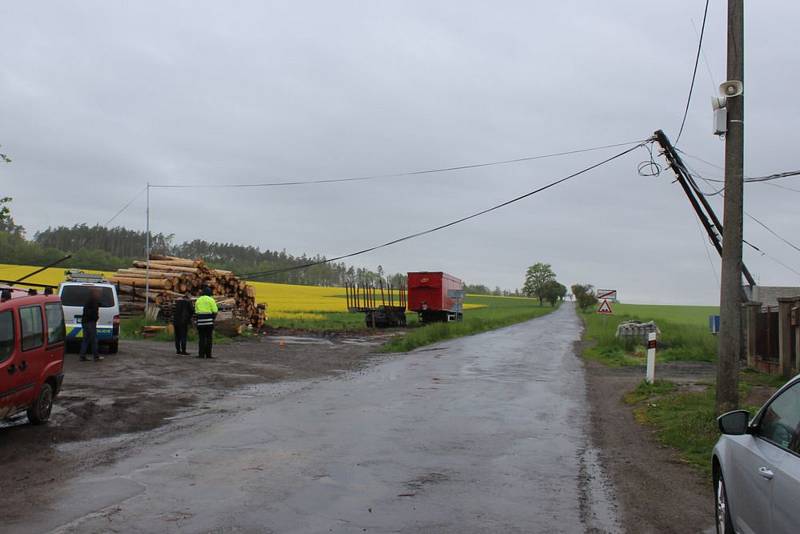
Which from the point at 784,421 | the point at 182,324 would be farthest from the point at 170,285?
the point at 784,421

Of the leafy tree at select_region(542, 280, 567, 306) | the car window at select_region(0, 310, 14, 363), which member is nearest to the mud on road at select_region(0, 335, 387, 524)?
the car window at select_region(0, 310, 14, 363)

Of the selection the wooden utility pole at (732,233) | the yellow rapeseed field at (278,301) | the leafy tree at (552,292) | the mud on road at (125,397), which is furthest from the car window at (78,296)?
the leafy tree at (552,292)

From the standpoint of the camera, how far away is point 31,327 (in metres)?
9.23

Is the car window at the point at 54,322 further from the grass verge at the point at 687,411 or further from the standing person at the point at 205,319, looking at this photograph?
the standing person at the point at 205,319

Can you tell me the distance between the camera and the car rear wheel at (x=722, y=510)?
5.09m

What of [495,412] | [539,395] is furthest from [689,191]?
[495,412]

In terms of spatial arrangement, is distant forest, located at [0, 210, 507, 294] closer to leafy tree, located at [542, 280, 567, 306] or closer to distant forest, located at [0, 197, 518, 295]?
distant forest, located at [0, 197, 518, 295]

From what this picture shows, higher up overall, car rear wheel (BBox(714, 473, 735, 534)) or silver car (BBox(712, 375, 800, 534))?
silver car (BBox(712, 375, 800, 534))

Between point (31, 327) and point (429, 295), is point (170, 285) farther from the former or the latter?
point (429, 295)

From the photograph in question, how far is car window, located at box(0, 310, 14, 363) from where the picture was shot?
27.6 ft

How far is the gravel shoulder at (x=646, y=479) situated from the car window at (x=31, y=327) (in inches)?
273

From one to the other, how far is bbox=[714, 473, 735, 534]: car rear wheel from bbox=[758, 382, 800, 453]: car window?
2.21 feet

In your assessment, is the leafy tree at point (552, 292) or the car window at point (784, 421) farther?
the leafy tree at point (552, 292)

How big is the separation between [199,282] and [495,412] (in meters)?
20.7
